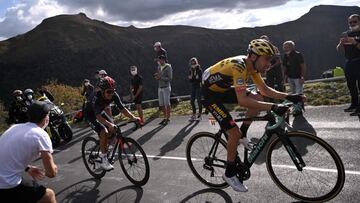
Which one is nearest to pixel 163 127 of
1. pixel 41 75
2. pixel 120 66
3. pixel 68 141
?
pixel 68 141

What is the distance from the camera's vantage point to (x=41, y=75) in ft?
230

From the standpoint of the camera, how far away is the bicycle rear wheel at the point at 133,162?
741cm

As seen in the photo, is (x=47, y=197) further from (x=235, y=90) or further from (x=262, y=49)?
(x=262, y=49)

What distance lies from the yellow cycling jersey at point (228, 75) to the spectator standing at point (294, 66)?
5.79 meters

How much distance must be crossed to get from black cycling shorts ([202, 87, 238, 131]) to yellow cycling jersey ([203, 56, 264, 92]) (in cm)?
9

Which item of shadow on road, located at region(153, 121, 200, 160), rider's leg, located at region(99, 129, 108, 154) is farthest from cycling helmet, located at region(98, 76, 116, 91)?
shadow on road, located at region(153, 121, 200, 160)

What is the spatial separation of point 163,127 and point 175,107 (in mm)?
4121

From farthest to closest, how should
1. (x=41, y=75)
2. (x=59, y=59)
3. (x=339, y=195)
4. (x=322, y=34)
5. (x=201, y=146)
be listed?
1. (x=322, y=34)
2. (x=59, y=59)
3. (x=41, y=75)
4. (x=201, y=146)
5. (x=339, y=195)

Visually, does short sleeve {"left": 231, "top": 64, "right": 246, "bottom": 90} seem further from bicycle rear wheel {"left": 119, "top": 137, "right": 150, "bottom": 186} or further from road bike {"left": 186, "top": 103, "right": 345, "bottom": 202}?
bicycle rear wheel {"left": 119, "top": 137, "right": 150, "bottom": 186}

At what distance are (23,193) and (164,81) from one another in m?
9.32

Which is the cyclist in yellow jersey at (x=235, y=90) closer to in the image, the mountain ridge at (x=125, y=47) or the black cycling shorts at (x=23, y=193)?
the black cycling shorts at (x=23, y=193)

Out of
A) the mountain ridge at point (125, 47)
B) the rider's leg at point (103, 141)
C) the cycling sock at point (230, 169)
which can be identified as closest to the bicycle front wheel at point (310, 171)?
the cycling sock at point (230, 169)

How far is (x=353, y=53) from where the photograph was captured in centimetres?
1046

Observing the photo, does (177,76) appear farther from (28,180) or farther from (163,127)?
(28,180)
